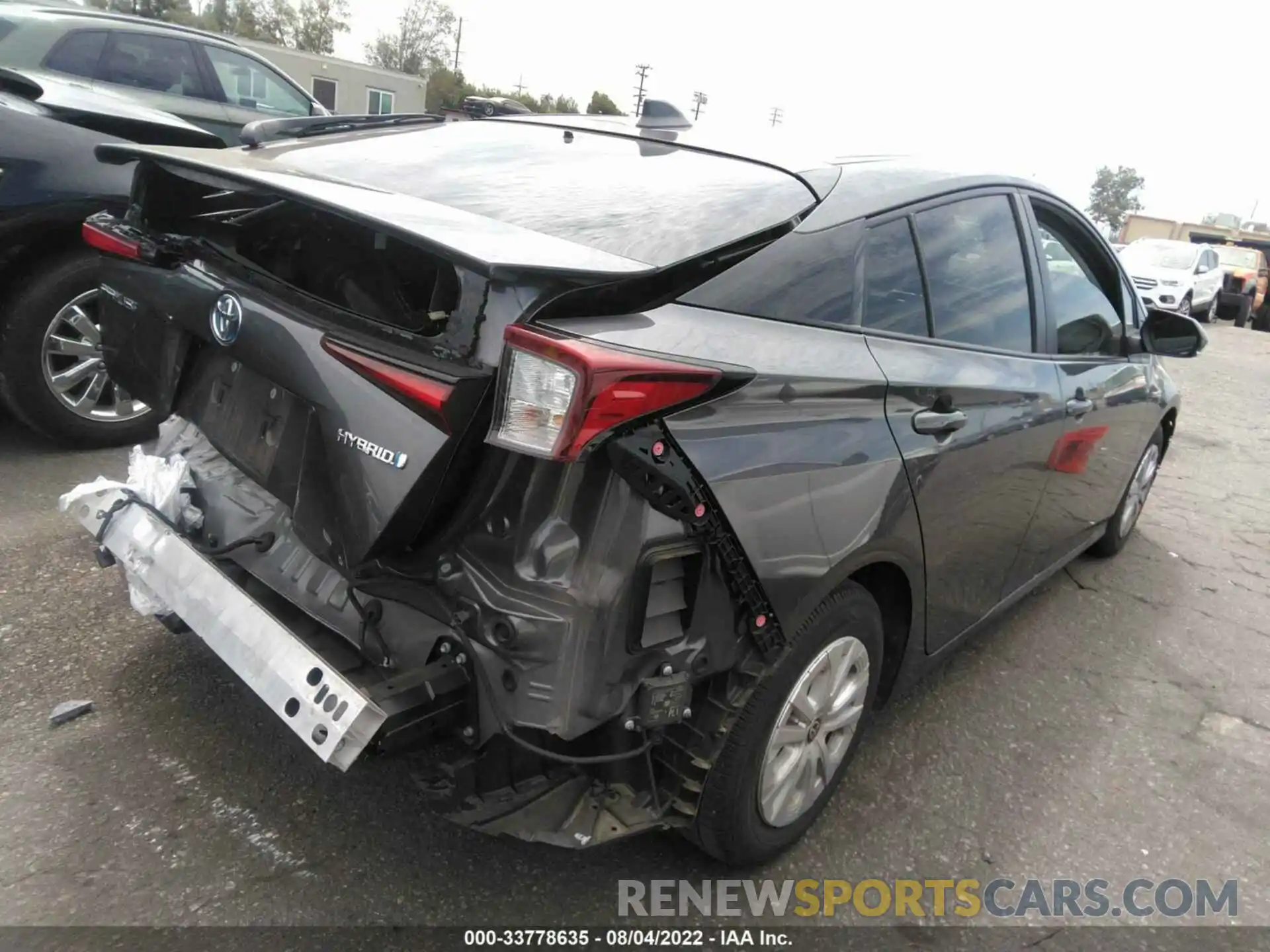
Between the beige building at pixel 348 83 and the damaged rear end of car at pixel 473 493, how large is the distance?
3229 cm

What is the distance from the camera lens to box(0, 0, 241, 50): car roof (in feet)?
19.0

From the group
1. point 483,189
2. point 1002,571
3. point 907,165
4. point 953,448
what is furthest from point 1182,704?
point 483,189

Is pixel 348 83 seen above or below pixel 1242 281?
above

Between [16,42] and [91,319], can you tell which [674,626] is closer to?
[91,319]

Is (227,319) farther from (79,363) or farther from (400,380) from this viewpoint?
(79,363)

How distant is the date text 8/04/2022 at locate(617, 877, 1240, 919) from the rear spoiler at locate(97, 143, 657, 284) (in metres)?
1.50

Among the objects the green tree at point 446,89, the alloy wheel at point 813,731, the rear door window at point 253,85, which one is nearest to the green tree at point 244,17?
the green tree at point 446,89

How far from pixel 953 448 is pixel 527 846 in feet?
5.01

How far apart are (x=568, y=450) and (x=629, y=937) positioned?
123cm

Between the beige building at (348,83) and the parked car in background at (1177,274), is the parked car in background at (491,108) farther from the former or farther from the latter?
the beige building at (348,83)

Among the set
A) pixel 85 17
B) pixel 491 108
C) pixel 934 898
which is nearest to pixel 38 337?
pixel 491 108

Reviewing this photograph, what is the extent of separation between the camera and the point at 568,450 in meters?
1.60

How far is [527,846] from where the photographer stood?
7.66 feet

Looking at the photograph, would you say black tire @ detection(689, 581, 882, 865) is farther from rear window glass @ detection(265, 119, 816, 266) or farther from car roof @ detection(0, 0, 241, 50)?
car roof @ detection(0, 0, 241, 50)
